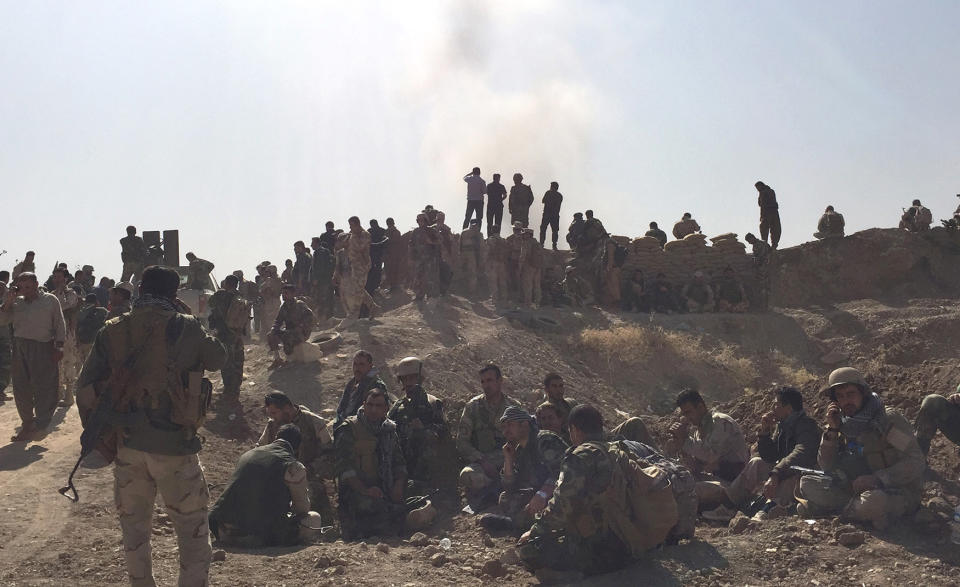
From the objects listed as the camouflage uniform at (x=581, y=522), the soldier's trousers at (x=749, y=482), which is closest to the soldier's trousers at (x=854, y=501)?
the soldier's trousers at (x=749, y=482)

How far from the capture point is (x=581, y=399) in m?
15.2

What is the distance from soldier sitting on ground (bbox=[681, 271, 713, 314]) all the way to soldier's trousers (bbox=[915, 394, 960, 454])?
1259cm

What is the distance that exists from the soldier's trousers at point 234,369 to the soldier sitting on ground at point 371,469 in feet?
12.2

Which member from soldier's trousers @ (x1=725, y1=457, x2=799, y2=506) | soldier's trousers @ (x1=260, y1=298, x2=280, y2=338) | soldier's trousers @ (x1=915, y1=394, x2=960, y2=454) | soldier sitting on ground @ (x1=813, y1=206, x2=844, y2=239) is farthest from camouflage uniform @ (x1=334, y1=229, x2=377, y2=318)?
soldier sitting on ground @ (x1=813, y1=206, x2=844, y2=239)

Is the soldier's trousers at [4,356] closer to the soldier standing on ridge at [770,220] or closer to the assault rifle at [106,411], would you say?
the assault rifle at [106,411]

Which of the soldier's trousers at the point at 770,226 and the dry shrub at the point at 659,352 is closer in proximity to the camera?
the dry shrub at the point at 659,352

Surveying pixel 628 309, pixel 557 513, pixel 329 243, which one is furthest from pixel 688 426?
pixel 628 309

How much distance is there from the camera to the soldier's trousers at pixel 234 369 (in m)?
11.5

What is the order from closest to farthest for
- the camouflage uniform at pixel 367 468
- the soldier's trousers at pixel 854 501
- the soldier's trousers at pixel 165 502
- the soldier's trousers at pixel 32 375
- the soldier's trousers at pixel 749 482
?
Answer: the soldier's trousers at pixel 165 502, the soldier's trousers at pixel 854 501, the soldier's trousers at pixel 749 482, the camouflage uniform at pixel 367 468, the soldier's trousers at pixel 32 375

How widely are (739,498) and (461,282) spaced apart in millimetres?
11438

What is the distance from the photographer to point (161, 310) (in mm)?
4844

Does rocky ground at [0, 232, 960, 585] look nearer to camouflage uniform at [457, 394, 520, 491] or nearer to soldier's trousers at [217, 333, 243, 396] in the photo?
soldier's trousers at [217, 333, 243, 396]

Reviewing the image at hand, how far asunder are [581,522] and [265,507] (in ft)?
8.11

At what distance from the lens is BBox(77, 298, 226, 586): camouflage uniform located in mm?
4727
